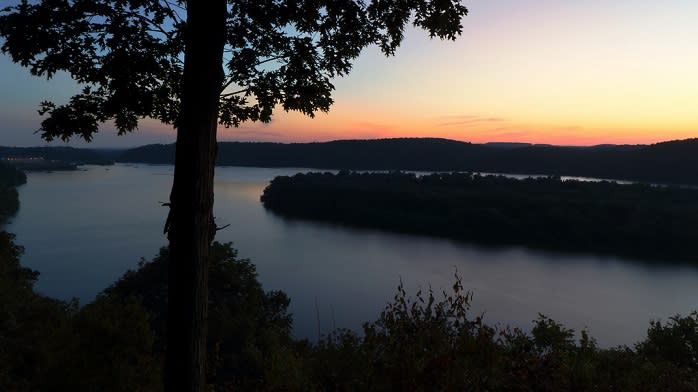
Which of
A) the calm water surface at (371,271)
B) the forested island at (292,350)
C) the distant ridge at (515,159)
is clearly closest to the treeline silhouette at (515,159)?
the distant ridge at (515,159)

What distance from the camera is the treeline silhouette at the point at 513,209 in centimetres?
6756

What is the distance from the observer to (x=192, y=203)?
4.19 m

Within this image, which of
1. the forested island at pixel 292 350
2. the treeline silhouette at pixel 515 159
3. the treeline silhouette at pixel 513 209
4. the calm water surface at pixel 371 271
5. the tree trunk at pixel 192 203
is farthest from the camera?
the treeline silhouette at pixel 515 159

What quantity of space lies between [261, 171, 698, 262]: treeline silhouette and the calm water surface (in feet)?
25.5

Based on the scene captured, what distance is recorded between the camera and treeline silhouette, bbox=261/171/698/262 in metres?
67.6

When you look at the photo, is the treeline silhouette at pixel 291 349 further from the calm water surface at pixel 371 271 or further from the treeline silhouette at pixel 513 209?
the treeline silhouette at pixel 513 209

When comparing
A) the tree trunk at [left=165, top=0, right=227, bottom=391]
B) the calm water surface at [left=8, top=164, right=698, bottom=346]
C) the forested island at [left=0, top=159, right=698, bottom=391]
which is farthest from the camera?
the calm water surface at [left=8, top=164, right=698, bottom=346]

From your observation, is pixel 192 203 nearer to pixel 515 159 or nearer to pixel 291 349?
pixel 291 349

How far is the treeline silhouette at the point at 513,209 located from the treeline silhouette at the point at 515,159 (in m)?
23.9

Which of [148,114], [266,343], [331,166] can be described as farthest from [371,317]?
[331,166]

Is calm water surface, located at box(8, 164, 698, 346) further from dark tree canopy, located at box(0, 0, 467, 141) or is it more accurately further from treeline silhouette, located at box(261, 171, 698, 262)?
dark tree canopy, located at box(0, 0, 467, 141)

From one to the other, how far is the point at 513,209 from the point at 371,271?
129ft

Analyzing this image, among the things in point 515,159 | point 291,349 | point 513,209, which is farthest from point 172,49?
point 515,159

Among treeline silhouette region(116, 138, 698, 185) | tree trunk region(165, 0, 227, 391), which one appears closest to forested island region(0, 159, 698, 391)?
tree trunk region(165, 0, 227, 391)
